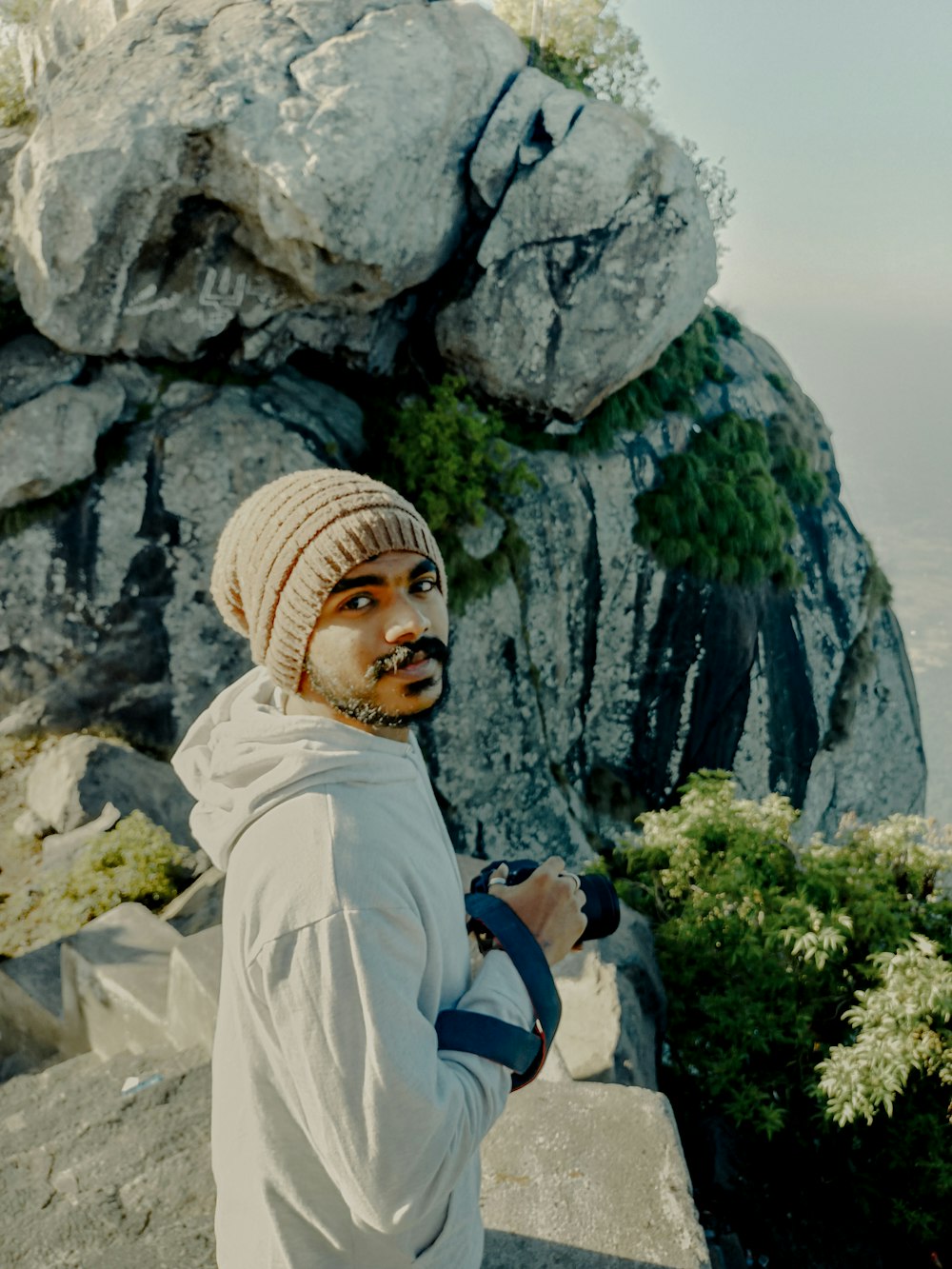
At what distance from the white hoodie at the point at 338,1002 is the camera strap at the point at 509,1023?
0.02 metres

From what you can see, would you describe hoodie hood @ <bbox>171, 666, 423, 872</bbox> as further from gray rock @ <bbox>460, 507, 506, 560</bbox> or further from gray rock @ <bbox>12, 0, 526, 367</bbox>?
gray rock @ <bbox>460, 507, 506, 560</bbox>

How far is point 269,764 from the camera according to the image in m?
1.60

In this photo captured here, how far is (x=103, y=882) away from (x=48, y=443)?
525 cm

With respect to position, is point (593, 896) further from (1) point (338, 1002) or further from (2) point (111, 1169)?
(2) point (111, 1169)

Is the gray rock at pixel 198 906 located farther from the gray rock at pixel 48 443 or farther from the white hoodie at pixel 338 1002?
the gray rock at pixel 48 443

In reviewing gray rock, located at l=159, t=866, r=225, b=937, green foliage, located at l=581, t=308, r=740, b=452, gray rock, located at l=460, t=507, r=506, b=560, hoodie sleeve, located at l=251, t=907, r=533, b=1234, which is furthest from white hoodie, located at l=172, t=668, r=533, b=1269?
green foliage, located at l=581, t=308, r=740, b=452

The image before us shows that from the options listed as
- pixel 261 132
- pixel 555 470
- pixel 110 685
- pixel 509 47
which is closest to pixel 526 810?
pixel 555 470

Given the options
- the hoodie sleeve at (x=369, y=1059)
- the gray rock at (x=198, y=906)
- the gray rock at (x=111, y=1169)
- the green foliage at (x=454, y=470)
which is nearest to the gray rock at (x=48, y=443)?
the green foliage at (x=454, y=470)

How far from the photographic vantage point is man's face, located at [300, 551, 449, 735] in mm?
1699

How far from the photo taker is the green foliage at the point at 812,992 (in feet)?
12.8

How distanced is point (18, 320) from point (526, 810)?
816 cm

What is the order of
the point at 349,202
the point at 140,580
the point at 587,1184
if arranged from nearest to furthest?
the point at 587,1184, the point at 349,202, the point at 140,580

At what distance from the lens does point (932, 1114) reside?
3.94 m

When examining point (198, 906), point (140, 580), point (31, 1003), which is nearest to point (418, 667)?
point (31, 1003)
